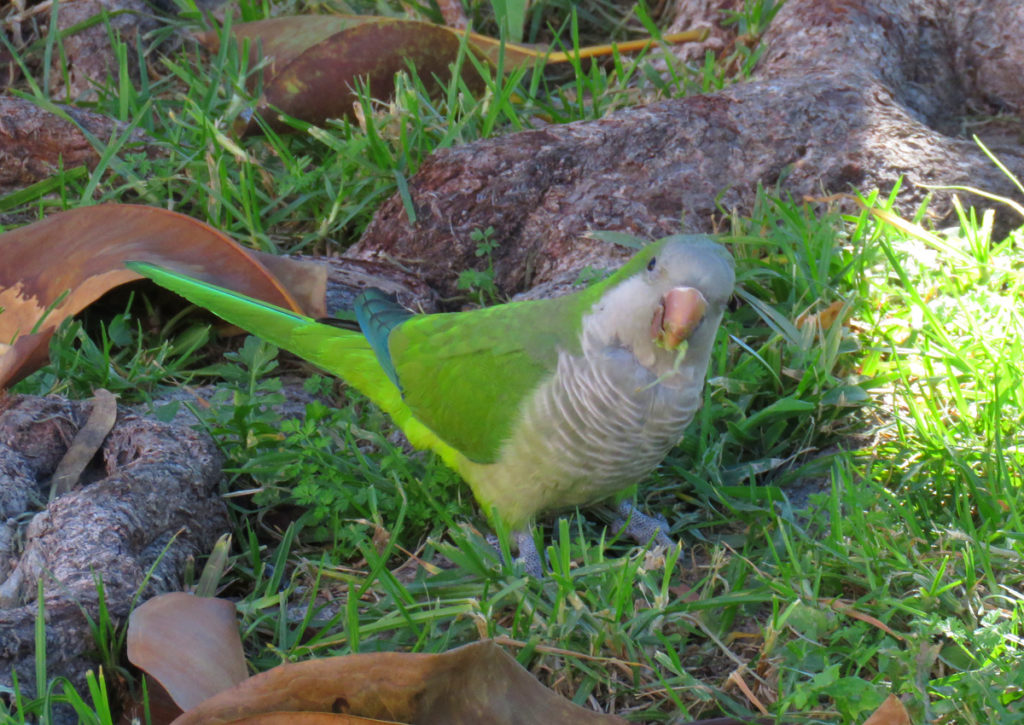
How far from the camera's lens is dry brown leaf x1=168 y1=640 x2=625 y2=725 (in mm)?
1713

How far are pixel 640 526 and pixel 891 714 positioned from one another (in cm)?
90

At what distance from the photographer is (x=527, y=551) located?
2480mm

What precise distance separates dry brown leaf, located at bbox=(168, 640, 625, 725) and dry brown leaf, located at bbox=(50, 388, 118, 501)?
2.95 feet

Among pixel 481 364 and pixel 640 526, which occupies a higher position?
pixel 481 364

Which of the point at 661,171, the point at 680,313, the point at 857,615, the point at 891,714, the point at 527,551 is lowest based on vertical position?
the point at 527,551

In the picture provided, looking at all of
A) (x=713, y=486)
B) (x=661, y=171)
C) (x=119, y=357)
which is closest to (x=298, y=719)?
(x=713, y=486)

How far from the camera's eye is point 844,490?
2.42 metres

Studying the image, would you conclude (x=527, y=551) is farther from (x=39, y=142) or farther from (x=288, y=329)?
(x=39, y=142)

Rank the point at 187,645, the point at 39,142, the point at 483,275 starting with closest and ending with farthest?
the point at 187,645
the point at 483,275
the point at 39,142

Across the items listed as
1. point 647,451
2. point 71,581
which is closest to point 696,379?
point 647,451

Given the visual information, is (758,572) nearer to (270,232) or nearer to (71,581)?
(71,581)

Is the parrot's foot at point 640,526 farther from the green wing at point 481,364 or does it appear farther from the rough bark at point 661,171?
the rough bark at point 661,171

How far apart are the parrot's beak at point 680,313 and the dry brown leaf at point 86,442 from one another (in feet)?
4.43

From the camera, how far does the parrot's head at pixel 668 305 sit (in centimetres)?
212
